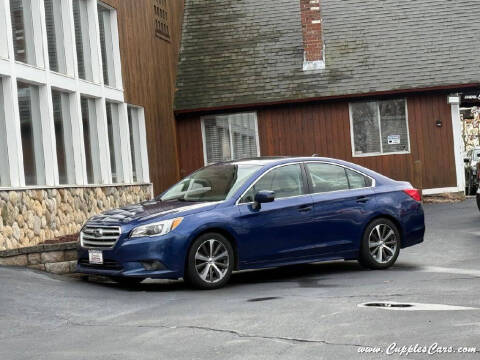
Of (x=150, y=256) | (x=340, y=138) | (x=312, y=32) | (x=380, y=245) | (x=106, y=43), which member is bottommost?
(x=380, y=245)

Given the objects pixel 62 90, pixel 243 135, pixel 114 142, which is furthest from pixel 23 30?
pixel 243 135

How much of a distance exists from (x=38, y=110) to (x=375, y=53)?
12596 millimetres

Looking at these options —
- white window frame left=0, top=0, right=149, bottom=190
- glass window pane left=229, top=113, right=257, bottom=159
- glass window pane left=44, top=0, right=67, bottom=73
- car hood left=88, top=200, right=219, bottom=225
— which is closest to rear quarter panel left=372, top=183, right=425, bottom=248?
car hood left=88, top=200, right=219, bottom=225

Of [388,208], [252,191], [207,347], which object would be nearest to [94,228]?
[252,191]

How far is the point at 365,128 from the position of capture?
88.6 ft

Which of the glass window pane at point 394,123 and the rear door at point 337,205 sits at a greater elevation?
the glass window pane at point 394,123

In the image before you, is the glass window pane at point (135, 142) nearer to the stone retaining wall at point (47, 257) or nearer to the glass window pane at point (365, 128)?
the glass window pane at point (365, 128)

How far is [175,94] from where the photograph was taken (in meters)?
27.7

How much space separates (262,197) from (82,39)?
366 inches

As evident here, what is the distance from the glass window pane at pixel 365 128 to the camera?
88.4 feet

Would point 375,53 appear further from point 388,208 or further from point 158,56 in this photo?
point 388,208

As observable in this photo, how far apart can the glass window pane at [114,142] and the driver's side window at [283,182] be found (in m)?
9.19

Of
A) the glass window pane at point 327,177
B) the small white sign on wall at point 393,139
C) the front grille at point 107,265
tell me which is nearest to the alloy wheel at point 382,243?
the glass window pane at point 327,177

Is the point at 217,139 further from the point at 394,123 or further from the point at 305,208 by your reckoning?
the point at 305,208
